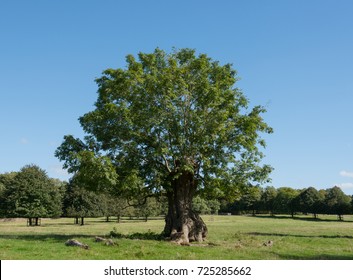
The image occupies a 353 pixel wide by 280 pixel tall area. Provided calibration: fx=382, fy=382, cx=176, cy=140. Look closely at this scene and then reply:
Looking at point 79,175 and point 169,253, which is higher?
point 79,175

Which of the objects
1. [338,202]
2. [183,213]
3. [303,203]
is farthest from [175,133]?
[303,203]

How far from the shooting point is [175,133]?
34.5m

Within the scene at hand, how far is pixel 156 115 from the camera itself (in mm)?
33781

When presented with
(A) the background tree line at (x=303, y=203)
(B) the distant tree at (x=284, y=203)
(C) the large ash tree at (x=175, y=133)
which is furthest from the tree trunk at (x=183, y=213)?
(B) the distant tree at (x=284, y=203)

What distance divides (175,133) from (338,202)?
12080 cm

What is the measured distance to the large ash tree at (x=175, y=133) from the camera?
3409 cm

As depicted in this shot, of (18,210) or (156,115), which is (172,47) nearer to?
(156,115)

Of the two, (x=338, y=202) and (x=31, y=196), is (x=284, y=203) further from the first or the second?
(x=31, y=196)

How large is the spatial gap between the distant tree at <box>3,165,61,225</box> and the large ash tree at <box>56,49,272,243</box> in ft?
183

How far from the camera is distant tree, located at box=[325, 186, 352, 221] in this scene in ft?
443

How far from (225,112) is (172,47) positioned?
30.4 feet

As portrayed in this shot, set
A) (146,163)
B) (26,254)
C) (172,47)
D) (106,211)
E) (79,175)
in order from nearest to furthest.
A: 1. (26,254)
2. (79,175)
3. (146,163)
4. (172,47)
5. (106,211)

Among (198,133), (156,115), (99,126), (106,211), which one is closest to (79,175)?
(99,126)
